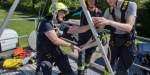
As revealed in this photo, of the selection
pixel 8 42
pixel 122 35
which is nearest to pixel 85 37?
pixel 122 35

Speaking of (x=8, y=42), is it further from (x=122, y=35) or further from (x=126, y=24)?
(x=126, y=24)

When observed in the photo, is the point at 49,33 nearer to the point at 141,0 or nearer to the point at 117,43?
the point at 117,43

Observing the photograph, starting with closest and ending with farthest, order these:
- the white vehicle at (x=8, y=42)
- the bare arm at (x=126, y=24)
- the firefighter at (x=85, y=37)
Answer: the bare arm at (x=126, y=24), the firefighter at (x=85, y=37), the white vehicle at (x=8, y=42)

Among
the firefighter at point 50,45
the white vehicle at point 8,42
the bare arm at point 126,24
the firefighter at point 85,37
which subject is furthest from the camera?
the white vehicle at point 8,42

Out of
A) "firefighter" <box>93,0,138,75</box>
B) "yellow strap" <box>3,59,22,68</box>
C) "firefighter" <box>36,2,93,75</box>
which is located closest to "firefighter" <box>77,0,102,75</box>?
"firefighter" <box>36,2,93,75</box>

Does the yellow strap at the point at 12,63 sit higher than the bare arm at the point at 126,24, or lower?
lower

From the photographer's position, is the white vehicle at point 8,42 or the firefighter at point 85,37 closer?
the firefighter at point 85,37

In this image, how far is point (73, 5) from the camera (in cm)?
1750

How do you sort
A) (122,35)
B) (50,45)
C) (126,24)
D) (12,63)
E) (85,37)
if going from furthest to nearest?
(12,63), (85,37), (50,45), (122,35), (126,24)

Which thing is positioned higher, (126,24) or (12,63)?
(126,24)

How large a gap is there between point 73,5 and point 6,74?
538 inches

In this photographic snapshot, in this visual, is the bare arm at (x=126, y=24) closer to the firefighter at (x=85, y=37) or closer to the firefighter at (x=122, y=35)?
the firefighter at (x=122, y=35)

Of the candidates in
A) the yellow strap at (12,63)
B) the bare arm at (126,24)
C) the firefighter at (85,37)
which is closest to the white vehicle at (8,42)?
the yellow strap at (12,63)

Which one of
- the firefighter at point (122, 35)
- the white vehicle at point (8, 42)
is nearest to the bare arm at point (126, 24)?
the firefighter at point (122, 35)
